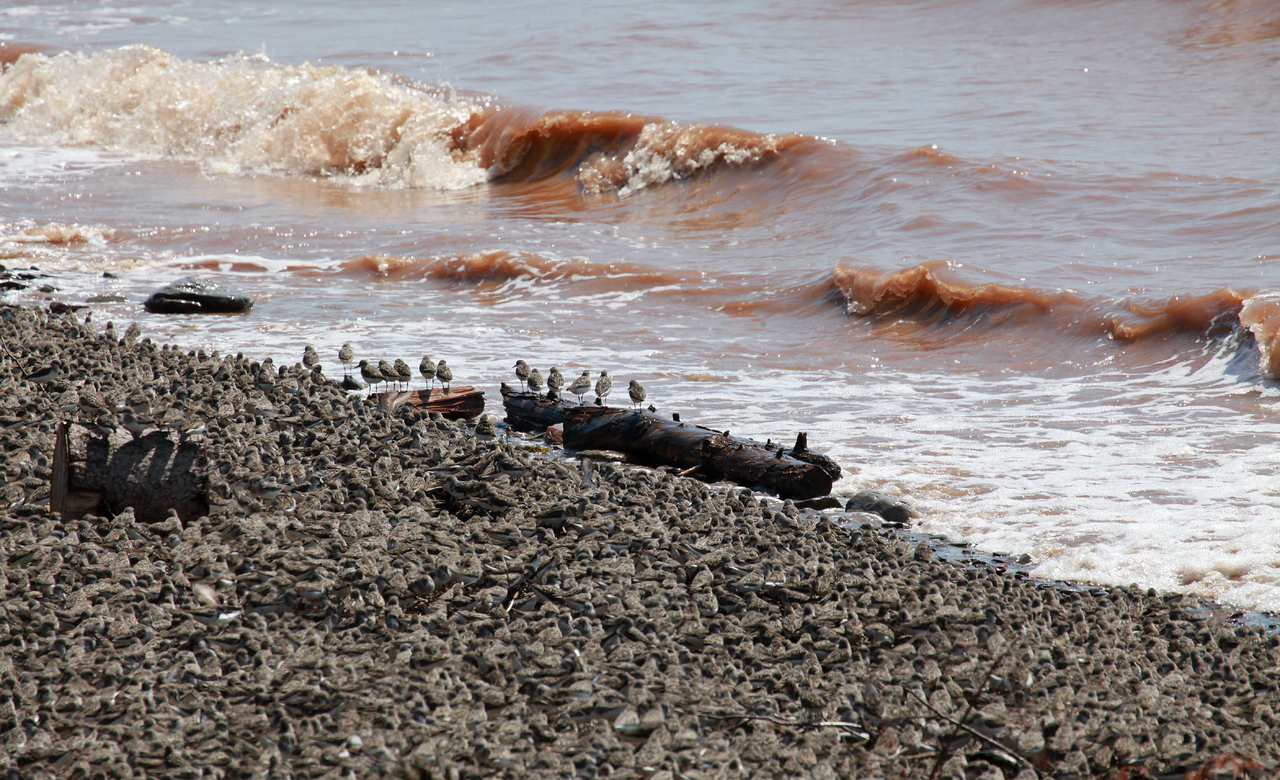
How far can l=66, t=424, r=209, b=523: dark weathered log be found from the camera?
127 inches

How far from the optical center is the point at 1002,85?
1545 centimetres

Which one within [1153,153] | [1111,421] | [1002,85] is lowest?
[1111,421]

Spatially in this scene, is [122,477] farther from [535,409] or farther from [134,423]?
[535,409]

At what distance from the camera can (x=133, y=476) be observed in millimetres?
3275

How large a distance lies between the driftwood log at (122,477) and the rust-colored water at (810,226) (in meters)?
2.52

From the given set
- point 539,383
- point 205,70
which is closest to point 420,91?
point 205,70

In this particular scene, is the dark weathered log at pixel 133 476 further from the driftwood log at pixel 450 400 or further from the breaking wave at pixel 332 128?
the breaking wave at pixel 332 128

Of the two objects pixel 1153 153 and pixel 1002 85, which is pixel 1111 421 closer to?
pixel 1153 153

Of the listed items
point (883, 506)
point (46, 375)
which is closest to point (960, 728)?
point (883, 506)

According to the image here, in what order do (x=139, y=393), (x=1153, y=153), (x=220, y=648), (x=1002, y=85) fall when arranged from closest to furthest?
(x=220, y=648) < (x=139, y=393) < (x=1153, y=153) < (x=1002, y=85)

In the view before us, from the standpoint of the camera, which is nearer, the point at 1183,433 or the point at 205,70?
the point at 1183,433

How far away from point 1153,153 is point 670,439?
896 cm

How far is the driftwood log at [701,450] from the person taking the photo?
4129 millimetres

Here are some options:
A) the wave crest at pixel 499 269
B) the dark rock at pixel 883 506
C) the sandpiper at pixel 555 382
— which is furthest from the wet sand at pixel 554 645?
the wave crest at pixel 499 269
